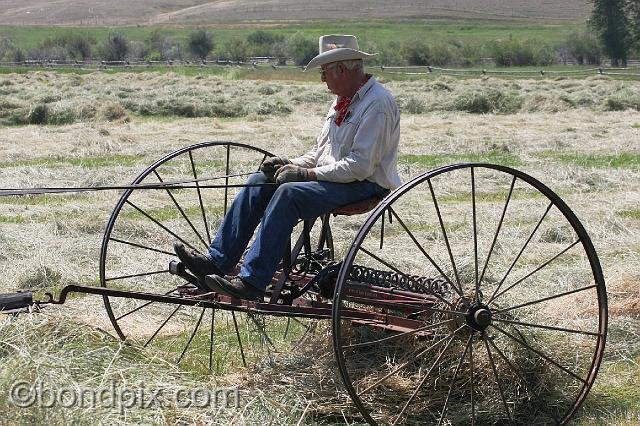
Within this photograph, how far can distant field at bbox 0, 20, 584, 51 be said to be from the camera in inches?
3735

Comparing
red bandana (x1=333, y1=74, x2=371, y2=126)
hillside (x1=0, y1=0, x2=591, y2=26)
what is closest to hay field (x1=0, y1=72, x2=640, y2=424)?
red bandana (x1=333, y1=74, x2=371, y2=126)

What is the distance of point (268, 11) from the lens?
12731 centimetres

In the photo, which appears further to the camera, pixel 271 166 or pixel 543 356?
pixel 271 166

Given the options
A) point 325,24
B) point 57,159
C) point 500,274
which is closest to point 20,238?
point 500,274

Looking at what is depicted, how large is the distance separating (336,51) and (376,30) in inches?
3853

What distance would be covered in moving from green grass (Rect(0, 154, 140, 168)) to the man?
9791mm

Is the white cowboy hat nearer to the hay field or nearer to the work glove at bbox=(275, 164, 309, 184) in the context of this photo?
the work glove at bbox=(275, 164, 309, 184)

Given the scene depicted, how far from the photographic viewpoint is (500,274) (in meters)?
8.36

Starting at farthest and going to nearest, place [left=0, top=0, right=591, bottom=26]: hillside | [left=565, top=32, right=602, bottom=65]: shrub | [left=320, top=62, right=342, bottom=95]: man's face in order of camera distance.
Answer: [left=0, top=0, right=591, bottom=26]: hillside, [left=565, top=32, right=602, bottom=65]: shrub, [left=320, top=62, right=342, bottom=95]: man's face

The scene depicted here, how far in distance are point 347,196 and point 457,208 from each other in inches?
257

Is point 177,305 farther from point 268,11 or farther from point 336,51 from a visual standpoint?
point 268,11

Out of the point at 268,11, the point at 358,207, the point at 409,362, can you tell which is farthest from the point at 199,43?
the point at 409,362

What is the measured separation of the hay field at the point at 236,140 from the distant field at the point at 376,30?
58.5 meters

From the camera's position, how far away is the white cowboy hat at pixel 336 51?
5734 mm
